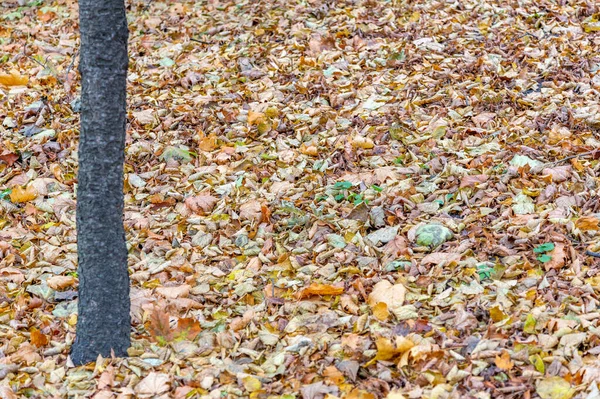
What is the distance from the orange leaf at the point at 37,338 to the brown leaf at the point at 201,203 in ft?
4.44

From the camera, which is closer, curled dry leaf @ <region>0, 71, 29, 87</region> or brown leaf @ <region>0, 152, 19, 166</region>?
brown leaf @ <region>0, 152, 19, 166</region>

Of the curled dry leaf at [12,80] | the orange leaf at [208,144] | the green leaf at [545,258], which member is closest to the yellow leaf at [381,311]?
the green leaf at [545,258]

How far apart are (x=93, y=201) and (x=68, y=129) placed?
98.6 inches

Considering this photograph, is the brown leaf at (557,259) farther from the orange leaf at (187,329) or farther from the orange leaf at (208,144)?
the orange leaf at (208,144)

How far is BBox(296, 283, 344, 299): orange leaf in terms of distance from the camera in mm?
3703

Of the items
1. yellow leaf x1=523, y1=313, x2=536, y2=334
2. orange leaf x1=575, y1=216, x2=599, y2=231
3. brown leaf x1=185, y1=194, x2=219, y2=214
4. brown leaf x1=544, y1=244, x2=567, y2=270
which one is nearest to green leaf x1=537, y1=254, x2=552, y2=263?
brown leaf x1=544, y1=244, x2=567, y2=270

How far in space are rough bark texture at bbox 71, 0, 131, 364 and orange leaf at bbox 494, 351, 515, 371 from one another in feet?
5.66

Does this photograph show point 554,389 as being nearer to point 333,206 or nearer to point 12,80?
point 333,206

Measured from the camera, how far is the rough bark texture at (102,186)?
306cm

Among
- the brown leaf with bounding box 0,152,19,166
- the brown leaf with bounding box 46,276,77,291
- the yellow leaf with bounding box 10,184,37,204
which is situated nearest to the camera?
the brown leaf with bounding box 46,276,77,291

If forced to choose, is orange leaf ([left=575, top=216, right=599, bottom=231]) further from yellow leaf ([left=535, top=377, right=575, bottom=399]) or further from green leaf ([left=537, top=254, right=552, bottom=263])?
yellow leaf ([left=535, top=377, right=575, bottom=399])

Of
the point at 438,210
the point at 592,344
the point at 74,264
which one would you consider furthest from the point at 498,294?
the point at 74,264

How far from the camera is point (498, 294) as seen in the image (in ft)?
11.6

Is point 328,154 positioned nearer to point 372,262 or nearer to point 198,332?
point 372,262
